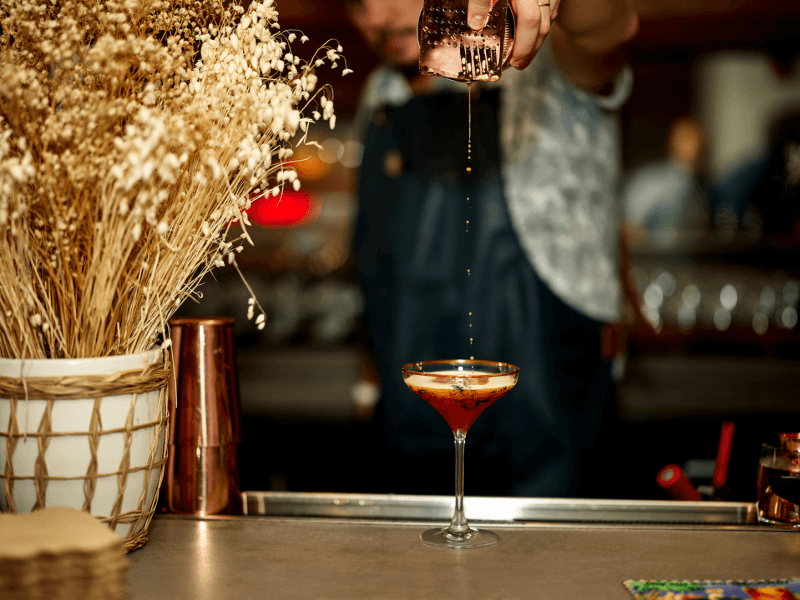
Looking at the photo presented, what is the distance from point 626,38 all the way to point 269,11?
1.22 meters

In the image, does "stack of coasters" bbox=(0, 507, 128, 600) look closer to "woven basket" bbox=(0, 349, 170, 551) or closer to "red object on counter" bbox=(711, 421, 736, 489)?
"woven basket" bbox=(0, 349, 170, 551)

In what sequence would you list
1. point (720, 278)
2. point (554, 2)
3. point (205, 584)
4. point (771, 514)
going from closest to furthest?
point (205, 584), point (771, 514), point (554, 2), point (720, 278)

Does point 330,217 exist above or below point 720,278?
above

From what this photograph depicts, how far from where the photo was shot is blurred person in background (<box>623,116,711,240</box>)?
3473 millimetres

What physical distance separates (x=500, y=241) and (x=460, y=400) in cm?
85

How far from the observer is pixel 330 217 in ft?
11.3

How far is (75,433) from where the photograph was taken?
776 millimetres

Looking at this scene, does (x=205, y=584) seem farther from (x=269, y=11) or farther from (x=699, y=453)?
(x=699, y=453)

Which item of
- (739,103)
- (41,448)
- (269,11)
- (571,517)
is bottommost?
(571,517)

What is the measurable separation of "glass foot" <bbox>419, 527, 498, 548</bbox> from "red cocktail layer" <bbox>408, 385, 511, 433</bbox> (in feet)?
0.41

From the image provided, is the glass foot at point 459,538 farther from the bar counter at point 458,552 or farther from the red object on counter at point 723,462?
the red object on counter at point 723,462

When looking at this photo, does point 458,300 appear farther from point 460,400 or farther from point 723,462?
point 460,400

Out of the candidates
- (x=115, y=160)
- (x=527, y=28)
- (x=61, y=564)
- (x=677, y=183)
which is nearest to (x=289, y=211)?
(x=677, y=183)

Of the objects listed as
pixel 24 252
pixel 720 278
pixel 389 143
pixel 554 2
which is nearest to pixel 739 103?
pixel 720 278
